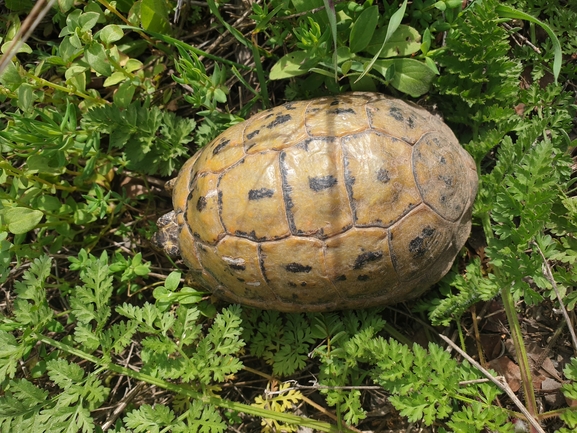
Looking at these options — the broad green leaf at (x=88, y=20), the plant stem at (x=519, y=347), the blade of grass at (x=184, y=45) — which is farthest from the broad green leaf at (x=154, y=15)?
the plant stem at (x=519, y=347)

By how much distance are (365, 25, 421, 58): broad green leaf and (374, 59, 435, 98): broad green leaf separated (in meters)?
0.07

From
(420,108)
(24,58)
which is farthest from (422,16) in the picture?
(24,58)

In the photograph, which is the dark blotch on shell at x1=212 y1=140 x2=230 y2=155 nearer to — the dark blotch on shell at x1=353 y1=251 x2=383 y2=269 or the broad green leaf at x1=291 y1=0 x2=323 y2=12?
the broad green leaf at x1=291 y1=0 x2=323 y2=12

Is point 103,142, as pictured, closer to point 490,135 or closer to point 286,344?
point 286,344

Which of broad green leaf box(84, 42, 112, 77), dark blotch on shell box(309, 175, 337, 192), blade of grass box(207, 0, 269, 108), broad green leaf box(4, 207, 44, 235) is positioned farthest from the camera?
blade of grass box(207, 0, 269, 108)

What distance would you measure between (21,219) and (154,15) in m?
1.83

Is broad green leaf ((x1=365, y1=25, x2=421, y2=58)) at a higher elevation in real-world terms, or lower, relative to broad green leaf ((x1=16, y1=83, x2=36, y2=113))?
lower

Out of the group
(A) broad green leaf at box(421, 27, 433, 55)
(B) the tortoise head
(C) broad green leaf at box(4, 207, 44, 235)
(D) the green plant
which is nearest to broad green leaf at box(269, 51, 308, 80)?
(D) the green plant

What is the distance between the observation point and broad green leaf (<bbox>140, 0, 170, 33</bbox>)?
140 inches

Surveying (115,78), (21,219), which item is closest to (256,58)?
(115,78)

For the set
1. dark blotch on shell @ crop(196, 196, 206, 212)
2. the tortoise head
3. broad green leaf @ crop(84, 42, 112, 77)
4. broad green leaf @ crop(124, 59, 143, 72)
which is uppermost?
broad green leaf @ crop(84, 42, 112, 77)

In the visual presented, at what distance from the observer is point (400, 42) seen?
11.0 ft

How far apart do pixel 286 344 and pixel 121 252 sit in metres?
1.65

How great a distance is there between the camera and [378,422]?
3510 millimetres
